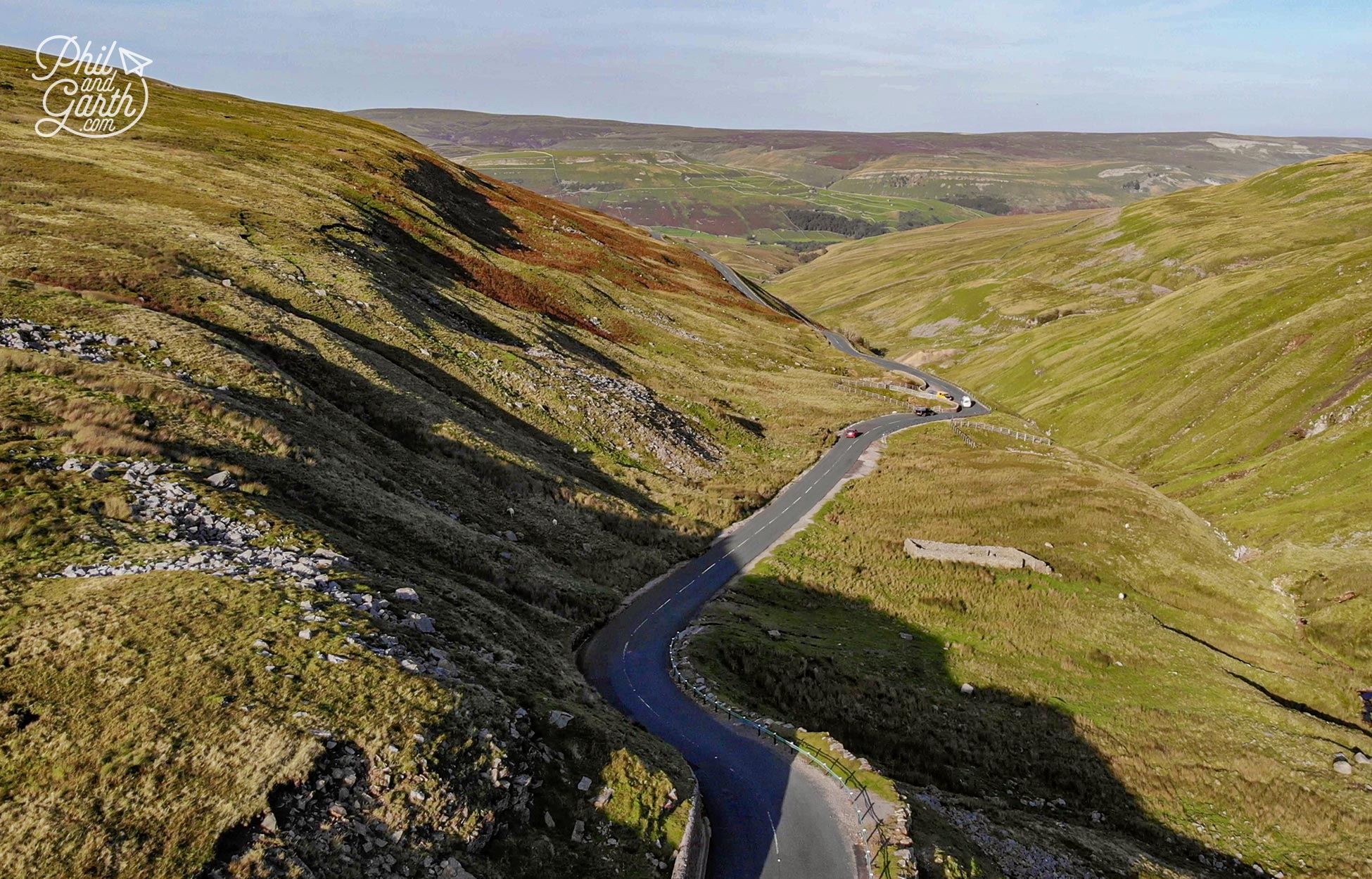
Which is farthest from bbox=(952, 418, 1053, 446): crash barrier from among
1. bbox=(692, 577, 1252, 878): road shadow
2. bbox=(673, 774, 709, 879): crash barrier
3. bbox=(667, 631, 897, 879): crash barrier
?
bbox=(673, 774, 709, 879): crash barrier

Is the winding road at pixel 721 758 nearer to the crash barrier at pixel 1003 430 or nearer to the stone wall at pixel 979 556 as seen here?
the stone wall at pixel 979 556

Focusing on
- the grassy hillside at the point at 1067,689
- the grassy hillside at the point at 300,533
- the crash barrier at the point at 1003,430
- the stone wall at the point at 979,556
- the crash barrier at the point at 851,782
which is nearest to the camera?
the grassy hillside at the point at 300,533

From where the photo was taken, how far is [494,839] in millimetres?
14828

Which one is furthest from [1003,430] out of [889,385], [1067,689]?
[1067,689]

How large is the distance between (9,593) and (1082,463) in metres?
71.1

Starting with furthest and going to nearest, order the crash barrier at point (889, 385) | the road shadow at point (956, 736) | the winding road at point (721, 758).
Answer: the crash barrier at point (889, 385) < the road shadow at point (956, 736) < the winding road at point (721, 758)

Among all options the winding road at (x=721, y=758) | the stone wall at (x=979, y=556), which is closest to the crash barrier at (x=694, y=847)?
the winding road at (x=721, y=758)

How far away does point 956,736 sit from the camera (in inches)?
1161

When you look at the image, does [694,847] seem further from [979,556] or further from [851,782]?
[979,556]

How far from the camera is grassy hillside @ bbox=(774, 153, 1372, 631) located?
51.7 m

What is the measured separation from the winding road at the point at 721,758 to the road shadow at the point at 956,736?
2.63m

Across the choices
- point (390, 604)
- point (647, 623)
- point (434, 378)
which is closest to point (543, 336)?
point (434, 378)

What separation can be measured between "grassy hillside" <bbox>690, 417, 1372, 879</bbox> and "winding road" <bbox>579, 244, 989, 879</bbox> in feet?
6.82

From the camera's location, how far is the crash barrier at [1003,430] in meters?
77.2
